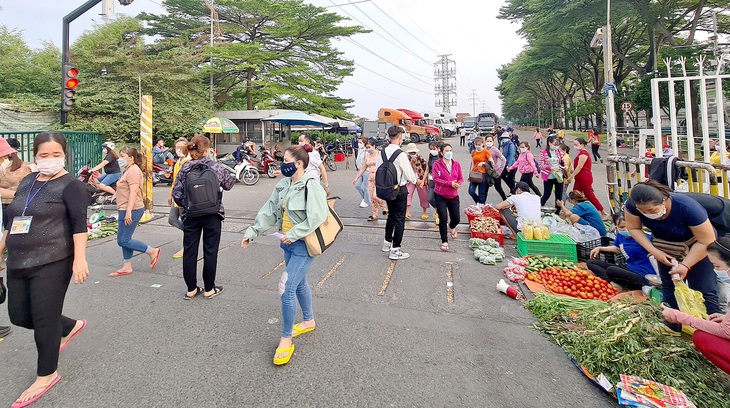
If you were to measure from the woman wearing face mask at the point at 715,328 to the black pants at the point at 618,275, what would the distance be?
1529mm

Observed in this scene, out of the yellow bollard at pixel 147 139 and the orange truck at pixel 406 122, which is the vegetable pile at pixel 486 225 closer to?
the yellow bollard at pixel 147 139

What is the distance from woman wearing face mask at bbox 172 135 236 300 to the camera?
4.02m

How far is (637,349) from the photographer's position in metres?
2.77

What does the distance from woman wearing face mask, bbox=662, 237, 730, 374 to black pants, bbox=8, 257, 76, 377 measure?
4.21m

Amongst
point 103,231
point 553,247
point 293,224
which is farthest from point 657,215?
point 103,231

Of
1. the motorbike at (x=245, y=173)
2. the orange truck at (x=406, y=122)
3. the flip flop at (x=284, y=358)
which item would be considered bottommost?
the flip flop at (x=284, y=358)

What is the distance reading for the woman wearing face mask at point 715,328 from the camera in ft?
7.88

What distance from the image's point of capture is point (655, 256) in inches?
129

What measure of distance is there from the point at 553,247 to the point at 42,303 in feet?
17.9

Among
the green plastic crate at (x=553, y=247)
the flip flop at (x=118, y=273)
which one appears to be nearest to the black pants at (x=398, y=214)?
the green plastic crate at (x=553, y=247)

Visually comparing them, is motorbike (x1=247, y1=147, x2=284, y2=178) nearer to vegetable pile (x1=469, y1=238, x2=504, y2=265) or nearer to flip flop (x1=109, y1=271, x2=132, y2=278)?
flip flop (x1=109, y1=271, x2=132, y2=278)

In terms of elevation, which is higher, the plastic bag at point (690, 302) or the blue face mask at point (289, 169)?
the blue face mask at point (289, 169)

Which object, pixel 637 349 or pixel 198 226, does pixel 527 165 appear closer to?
pixel 637 349

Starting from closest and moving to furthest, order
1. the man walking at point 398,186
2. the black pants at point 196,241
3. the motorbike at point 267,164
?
the black pants at point 196,241 → the man walking at point 398,186 → the motorbike at point 267,164
